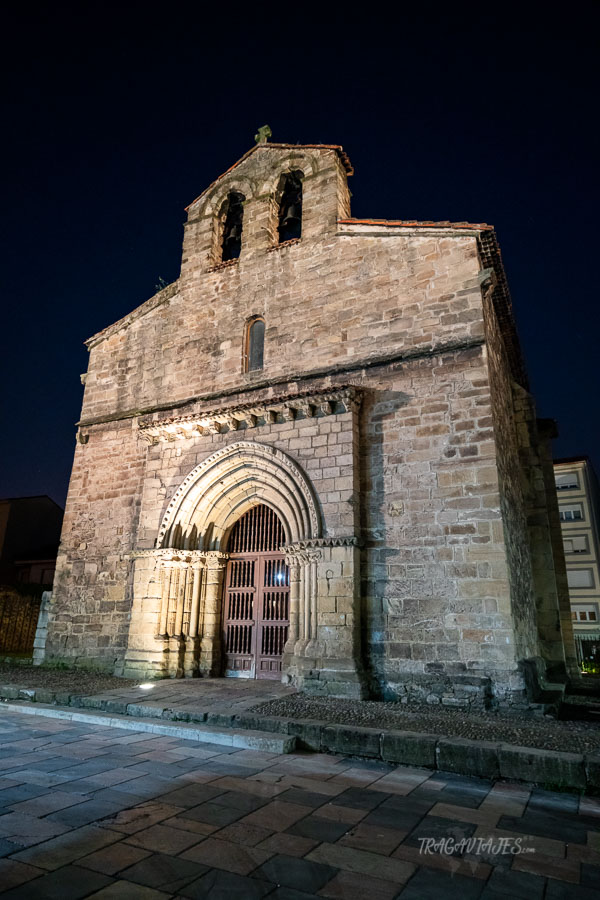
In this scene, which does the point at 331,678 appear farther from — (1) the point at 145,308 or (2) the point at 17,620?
(2) the point at 17,620

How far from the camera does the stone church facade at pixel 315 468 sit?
7.52 meters

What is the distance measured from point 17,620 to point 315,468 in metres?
13.1

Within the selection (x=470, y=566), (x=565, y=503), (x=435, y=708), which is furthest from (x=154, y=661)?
(x=565, y=503)

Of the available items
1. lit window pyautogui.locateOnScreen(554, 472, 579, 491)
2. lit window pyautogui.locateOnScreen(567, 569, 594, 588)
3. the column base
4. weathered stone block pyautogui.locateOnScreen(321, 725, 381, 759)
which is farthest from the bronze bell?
lit window pyautogui.locateOnScreen(567, 569, 594, 588)

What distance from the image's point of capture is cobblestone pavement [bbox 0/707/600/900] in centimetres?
261

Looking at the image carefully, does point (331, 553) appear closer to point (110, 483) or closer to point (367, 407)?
point (367, 407)

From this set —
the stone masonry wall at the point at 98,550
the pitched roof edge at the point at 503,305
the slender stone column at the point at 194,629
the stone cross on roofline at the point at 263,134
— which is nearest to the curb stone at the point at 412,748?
the slender stone column at the point at 194,629

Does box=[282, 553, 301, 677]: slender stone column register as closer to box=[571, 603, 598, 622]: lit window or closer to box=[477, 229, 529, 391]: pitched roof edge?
box=[477, 229, 529, 391]: pitched roof edge

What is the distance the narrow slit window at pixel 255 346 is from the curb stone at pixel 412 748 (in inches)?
249

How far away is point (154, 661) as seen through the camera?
9055mm

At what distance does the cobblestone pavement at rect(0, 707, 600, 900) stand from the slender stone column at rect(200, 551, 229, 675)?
15.5 feet

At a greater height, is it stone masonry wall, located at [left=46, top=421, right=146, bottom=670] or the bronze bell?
the bronze bell

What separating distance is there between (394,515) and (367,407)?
186 cm

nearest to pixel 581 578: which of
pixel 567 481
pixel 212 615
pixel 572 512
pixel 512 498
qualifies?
pixel 572 512
